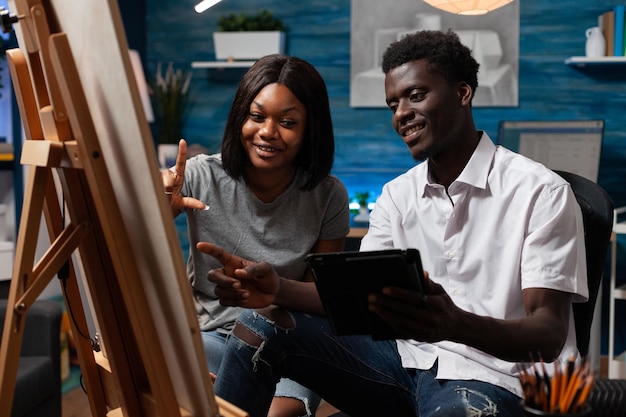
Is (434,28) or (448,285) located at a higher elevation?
(434,28)

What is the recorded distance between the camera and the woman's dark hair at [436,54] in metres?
1.80

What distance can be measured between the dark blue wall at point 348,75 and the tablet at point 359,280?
2.93 metres

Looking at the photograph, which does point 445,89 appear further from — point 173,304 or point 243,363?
point 173,304

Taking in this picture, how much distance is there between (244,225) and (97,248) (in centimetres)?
74

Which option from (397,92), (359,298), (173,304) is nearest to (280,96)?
(397,92)

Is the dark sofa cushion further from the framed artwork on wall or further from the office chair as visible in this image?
the framed artwork on wall

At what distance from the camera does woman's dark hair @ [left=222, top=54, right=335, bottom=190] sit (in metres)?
2.03

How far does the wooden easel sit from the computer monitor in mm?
2823

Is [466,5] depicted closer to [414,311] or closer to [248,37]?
[414,311]

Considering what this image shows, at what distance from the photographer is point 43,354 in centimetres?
276

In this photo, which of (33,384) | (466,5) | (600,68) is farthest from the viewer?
(600,68)

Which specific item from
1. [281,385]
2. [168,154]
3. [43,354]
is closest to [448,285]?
[281,385]

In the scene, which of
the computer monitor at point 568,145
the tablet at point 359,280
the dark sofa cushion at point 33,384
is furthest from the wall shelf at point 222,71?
the tablet at point 359,280

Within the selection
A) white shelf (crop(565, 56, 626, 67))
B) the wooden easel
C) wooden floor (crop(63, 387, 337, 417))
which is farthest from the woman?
white shelf (crop(565, 56, 626, 67))
